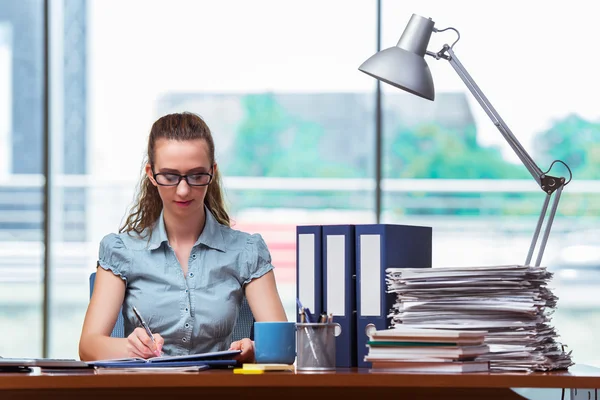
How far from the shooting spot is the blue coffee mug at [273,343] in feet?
5.39

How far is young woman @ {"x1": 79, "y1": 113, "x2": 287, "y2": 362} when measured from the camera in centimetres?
201

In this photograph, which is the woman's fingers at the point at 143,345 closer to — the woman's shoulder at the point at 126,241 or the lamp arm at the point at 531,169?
the woman's shoulder at the point at 126,241

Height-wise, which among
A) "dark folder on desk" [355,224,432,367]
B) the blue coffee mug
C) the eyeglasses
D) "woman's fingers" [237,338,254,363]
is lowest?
"woman's fingers" [237,338,254,363]

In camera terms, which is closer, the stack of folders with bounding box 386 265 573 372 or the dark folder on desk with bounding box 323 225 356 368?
the stack of folders with bounding box 386 265 573 372

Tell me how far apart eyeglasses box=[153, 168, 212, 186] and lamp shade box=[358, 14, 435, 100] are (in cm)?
43

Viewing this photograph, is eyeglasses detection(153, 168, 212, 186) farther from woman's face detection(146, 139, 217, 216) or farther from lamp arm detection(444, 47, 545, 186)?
lamp arm detection(444, 47, 545, 186)

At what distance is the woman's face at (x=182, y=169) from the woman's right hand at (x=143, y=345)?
35 cm

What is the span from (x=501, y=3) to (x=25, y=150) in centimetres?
228

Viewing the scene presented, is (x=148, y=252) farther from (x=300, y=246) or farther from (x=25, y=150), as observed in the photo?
(x=25, y=150)

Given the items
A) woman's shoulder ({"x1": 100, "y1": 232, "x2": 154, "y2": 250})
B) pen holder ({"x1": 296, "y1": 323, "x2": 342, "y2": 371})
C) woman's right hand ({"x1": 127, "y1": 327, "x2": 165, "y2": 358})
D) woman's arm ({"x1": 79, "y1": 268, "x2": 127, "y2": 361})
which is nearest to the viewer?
pen holder ({"x1": 296, "y1": 323, "x2": 342, "y2": 371})

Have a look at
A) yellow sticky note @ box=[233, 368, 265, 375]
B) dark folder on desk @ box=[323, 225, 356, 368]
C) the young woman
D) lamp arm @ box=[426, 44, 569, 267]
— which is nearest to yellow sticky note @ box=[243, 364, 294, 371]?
yellow sticky note @ box=[233, 368, 265, 375]

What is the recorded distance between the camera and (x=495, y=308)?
162 centimetres

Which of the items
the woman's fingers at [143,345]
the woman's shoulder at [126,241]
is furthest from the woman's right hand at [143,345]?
the woman's shoulder at [126,241]

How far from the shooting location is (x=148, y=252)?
211cm
